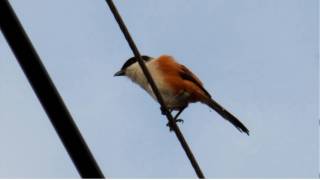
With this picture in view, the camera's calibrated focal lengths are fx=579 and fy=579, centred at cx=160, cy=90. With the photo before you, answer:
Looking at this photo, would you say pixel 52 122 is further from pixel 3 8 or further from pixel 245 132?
pixel 245 132

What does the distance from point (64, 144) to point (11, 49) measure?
0.91 feet

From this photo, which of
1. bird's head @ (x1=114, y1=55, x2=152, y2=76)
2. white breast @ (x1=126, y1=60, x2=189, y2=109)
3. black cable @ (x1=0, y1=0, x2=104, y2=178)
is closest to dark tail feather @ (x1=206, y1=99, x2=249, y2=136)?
white breast @ (x1=126, y1=60, x2=189, y2=109)

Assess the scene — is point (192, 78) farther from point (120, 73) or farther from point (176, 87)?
point (120, 73)

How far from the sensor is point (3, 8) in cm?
150

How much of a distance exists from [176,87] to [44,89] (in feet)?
15.9

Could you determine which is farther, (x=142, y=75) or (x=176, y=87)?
(x=142, y=75)

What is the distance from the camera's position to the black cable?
147 cm

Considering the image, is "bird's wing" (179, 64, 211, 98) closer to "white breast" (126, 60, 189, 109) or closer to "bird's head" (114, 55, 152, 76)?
"white breast" (126, 60, 189, 109)

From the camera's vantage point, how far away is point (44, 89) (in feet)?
4.90

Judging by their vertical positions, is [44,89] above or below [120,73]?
above

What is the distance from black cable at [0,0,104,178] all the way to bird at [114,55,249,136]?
15.2 feet

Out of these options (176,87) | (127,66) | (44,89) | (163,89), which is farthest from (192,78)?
(44,89)

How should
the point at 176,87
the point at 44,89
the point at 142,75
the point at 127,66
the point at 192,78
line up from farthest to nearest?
the point at 127,66 < the point at 192,78 < the point at 142,75 < the point at 176,87 < the point at 44,89

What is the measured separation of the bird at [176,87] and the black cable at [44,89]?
15.2 ft
